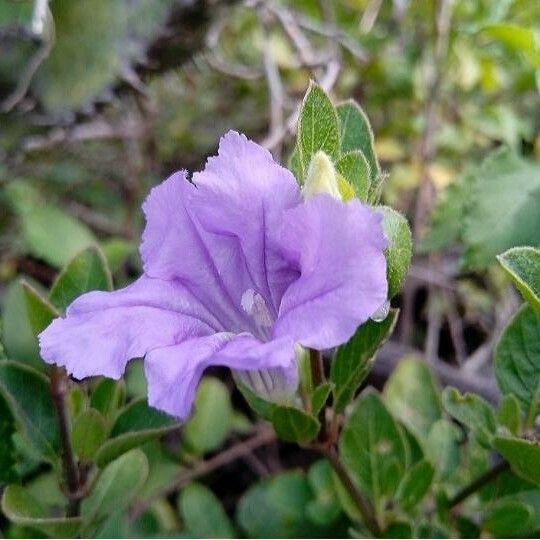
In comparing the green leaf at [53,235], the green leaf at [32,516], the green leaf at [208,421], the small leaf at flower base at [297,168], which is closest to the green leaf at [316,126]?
the small leaf at flower base at [297,168]

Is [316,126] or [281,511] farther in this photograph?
[281,511]

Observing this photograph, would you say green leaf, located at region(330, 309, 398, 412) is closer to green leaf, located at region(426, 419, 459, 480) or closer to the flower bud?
the flower bud

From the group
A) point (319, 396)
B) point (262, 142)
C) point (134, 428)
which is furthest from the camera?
point (262, 142)

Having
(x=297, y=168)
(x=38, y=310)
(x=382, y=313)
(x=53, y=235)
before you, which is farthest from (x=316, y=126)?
(x=53, y=235)

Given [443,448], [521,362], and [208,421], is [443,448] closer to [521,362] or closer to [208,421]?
[521,362]

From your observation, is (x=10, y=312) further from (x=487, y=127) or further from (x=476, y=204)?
(x=487, y=127)

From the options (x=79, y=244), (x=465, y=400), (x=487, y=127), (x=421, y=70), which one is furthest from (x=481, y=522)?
(x=421, y=70)

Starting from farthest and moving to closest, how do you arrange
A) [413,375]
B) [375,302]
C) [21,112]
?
[21,112], [413,375], [375,302]
